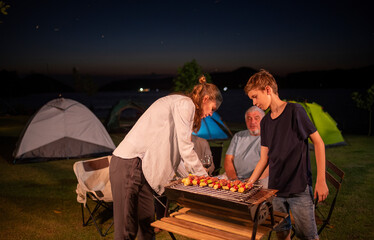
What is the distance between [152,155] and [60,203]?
3826 mm

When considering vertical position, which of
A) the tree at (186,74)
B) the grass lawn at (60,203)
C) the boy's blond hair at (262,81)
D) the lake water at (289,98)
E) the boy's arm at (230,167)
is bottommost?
the lake water at (289,98)

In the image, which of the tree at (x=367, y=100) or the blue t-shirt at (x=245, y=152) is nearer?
the blue t-shirt at (x=245, y=152)

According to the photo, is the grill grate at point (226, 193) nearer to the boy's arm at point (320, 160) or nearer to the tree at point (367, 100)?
the boy's arm at point (320, 160)

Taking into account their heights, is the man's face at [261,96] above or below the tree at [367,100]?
above

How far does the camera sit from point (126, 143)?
248cm

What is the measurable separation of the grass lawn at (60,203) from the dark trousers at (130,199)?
162 cm

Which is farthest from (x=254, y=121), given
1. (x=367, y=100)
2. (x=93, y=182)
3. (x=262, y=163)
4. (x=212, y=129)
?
(x=367, y=100)

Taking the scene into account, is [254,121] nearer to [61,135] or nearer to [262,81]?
[262,81]

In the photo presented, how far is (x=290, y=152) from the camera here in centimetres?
241

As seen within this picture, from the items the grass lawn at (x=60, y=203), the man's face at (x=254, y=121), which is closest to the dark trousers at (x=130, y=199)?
the grass lawn at (x=60, y=203)

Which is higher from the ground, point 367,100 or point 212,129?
point 367,100

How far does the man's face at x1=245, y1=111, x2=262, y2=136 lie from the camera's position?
4.18m

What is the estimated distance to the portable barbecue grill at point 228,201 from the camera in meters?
1.97

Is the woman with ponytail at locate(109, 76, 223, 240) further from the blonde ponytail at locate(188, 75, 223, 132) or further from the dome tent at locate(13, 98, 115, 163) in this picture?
→ the dome tent at locate(13, 98, 115, 163)
